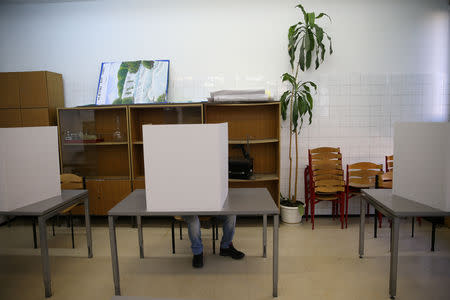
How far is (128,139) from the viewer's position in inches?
146

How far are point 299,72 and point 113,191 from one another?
287 cm

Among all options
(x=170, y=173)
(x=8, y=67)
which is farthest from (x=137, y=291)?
(x=8, y=67)

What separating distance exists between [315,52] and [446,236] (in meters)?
2.65

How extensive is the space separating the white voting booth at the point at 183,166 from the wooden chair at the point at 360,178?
2259mm

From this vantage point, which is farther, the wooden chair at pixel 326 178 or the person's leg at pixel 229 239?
the wooden chair at pixel 326 178

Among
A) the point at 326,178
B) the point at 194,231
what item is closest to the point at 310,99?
the point at 326,178

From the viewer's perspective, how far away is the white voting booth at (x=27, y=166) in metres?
2.20

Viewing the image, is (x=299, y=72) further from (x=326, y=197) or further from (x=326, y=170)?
(x=326, y=197)

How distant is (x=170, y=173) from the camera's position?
203 cm

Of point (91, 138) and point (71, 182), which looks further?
point (91, 138)

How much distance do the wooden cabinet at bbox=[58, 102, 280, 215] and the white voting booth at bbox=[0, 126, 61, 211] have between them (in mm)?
1153

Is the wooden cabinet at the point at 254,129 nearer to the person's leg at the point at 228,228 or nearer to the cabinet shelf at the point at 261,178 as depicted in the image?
the cabinet shelf at the point at 261,178

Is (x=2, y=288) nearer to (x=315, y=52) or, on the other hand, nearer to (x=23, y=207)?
(x=23, y=207)

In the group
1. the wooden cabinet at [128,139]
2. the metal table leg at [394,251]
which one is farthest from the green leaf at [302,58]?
the metal table leg at [394,251]
